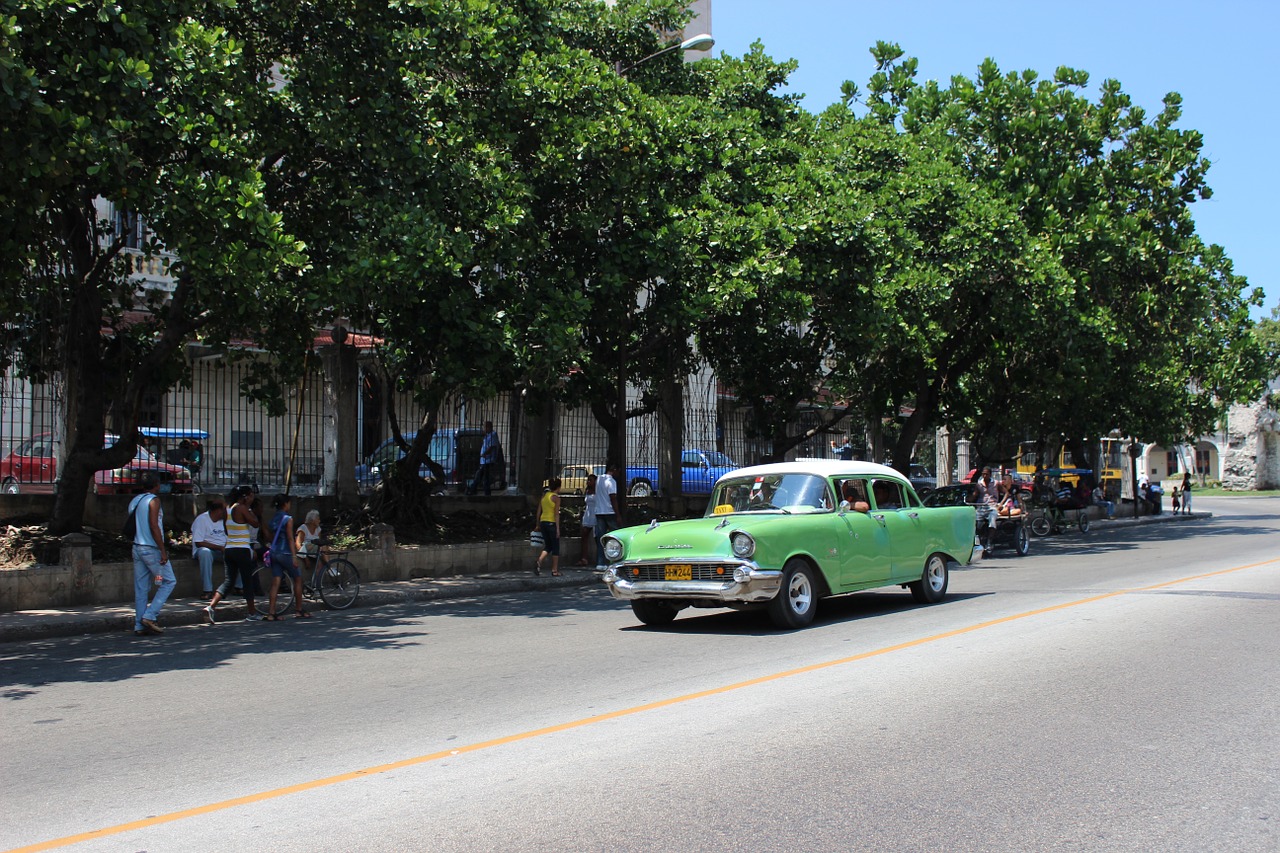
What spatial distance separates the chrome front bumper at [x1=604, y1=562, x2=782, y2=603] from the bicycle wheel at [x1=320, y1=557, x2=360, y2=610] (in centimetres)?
478

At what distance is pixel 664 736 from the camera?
668 centimetres

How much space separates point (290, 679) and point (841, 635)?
5173mm

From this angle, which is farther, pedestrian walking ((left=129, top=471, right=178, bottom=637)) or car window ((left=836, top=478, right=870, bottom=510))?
car window ((left=836, top=478, right=870, bottom=510))

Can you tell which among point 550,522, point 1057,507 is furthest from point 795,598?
point 1057,507

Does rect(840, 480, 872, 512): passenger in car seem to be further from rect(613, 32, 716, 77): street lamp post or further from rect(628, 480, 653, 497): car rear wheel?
rect(628, 480, 653, 497): car rear wheel

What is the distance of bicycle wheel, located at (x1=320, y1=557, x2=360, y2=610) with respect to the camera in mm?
14586

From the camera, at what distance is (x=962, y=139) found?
2588 cm

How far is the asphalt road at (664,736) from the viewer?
499 centimetres

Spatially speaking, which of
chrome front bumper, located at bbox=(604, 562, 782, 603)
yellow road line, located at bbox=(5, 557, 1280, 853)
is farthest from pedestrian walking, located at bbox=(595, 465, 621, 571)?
yellow road line, located at bbox=(5, 557, 1280, 853)

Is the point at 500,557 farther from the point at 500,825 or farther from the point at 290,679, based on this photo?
the point at 500,825

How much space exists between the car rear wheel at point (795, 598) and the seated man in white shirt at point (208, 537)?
7369mm

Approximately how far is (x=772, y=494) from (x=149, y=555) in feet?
22.1

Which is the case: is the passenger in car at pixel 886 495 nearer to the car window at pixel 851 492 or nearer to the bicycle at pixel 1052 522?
the car window at pixel 851 492

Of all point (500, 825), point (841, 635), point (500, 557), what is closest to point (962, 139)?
point (500, 557)
